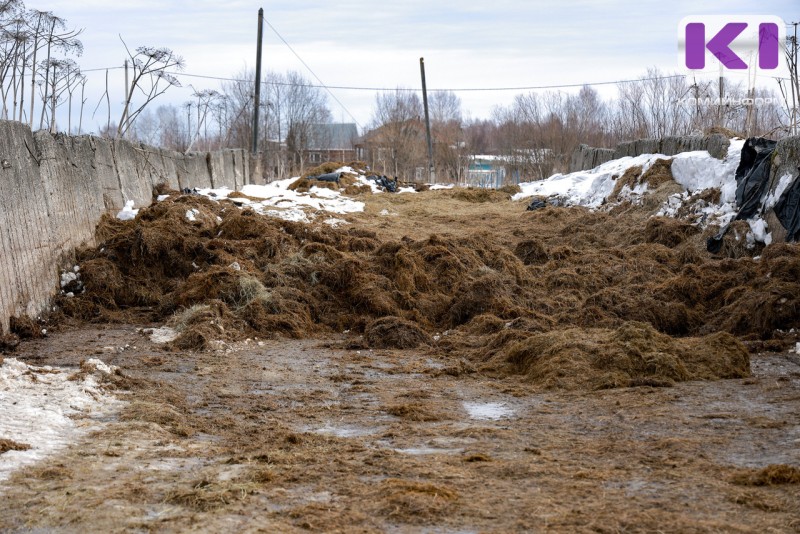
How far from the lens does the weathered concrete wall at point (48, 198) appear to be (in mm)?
8531

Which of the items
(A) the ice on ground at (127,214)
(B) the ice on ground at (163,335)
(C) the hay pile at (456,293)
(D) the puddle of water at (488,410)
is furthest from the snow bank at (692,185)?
(A) the ice on ground at (127,214)

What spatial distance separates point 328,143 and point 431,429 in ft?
180

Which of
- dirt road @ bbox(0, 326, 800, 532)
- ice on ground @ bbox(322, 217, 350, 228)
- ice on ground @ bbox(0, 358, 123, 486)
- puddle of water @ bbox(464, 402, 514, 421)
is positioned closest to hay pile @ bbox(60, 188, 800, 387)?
dirt road @ bbox(0, 326, 800, 532)

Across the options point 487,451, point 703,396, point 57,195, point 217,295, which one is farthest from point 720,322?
point 57,195

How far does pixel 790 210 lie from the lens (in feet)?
35.0

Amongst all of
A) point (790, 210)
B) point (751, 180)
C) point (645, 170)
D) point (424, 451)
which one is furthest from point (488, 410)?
point (645, 170)

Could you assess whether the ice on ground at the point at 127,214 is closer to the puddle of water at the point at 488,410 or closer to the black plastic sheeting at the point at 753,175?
the puddle of water at the point at 488,410

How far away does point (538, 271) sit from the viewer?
11.8 metres

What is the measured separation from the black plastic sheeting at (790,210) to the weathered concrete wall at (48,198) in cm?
885

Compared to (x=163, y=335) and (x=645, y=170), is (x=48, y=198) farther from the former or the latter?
(x=645, y=170)

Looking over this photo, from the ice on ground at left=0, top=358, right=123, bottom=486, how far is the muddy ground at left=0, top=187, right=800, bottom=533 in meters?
0.17

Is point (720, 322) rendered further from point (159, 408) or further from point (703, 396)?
point (159, 408)

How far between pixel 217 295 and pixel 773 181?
25.2ft

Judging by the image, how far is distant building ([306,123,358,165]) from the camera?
54.0 meters
